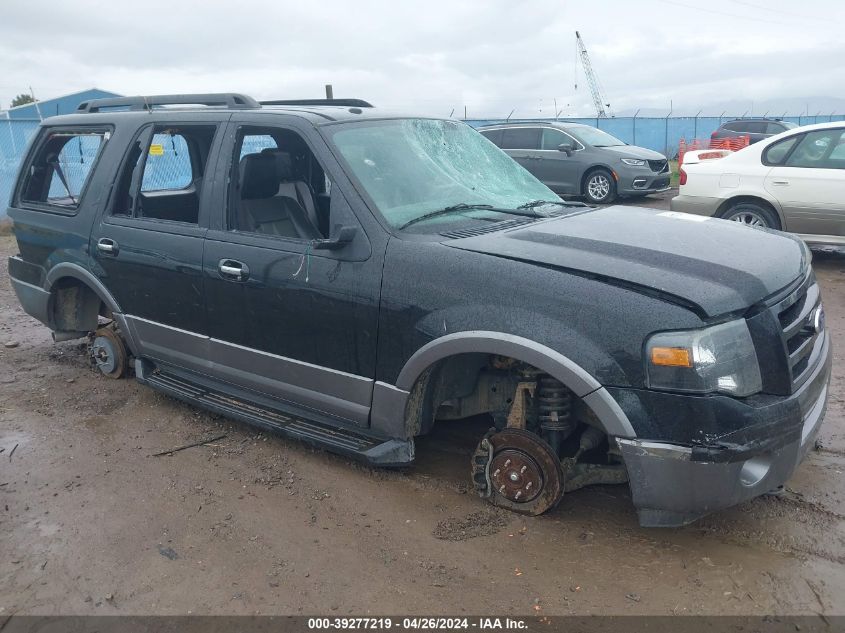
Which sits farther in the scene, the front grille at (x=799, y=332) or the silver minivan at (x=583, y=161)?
the silver minivan at (x=583, y=161)

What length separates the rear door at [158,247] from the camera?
4.12m

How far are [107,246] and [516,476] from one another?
300 cm

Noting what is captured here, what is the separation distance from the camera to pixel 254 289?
149 inches

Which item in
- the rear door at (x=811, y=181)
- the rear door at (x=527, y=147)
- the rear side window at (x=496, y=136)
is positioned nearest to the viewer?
the rear door at (x=811, y=181)

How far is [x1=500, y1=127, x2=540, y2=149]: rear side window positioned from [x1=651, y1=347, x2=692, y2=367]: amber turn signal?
12434mm

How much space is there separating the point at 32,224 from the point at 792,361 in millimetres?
4968

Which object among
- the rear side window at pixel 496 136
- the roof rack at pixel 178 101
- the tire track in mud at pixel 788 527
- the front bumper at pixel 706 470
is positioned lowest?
the tire track in mud at pixel 788 527

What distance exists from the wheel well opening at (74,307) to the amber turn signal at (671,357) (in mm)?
4067

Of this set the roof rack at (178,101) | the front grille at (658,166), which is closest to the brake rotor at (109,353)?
the roof rack at (178,101)

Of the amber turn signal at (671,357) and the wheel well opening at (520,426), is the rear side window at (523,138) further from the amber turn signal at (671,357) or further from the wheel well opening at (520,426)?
the amber turn signal at (671,357)

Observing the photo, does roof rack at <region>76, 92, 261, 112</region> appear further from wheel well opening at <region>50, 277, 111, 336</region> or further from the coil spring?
the coil spring

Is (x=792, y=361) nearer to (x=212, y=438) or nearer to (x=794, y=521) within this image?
(x=794, y=521)

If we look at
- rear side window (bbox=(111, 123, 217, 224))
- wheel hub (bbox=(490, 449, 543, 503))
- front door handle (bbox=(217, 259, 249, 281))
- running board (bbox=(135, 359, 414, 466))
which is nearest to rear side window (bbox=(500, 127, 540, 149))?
rear side window (bbox=(111, 123, 217, 224))
